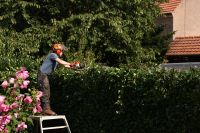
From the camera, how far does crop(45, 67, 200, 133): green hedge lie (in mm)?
8961

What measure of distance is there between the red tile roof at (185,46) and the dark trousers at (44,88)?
518 inches

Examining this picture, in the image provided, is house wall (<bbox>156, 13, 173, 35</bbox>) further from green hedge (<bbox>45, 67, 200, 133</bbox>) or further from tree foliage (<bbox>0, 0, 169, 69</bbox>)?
green hedge (<bbox>45, 67, 200, 133</bbox>)

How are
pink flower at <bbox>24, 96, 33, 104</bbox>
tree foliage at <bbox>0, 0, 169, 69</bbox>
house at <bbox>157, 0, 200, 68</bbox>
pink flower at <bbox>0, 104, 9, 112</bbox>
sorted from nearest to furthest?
pink flower at <bbox>0, 104, 9, 112</bbox>, pink flower at <bbox>24, 96, 33, 104</bbox>, tree foliage at <bbox>0, 0, 169, 69</bbox>, house at <bbox>157, 0, 200, 68</bbox>

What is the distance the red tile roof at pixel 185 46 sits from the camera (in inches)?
933

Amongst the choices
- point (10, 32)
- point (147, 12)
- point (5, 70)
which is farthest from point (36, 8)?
point (5, 70)

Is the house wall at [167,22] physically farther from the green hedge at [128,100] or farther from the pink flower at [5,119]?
the pink flower at [5,119]

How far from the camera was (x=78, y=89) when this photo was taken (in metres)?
11.1

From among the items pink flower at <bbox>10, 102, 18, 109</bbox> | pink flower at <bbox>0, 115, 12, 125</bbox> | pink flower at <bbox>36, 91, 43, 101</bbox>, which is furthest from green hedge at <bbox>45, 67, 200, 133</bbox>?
pink flower at <bbox>0, 115, 12, 125</bbox>

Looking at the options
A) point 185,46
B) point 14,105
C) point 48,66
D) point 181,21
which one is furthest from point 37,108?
point 181,21

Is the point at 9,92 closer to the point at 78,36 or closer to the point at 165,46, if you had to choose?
the point at 78,36

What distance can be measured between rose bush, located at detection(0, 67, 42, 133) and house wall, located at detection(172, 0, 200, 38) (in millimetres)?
16674

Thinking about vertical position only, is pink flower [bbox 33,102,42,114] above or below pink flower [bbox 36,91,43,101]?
below

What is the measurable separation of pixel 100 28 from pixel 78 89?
26.7 feet

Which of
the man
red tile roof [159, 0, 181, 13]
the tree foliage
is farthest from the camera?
red tile roof [159, 0, 181, 13]
